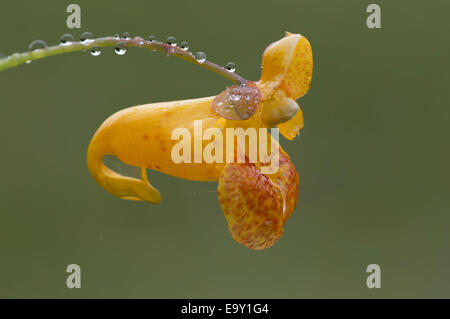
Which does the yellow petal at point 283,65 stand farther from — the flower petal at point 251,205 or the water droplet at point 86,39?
the water droplet at point 86,39

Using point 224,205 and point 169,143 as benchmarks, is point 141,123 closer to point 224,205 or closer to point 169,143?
point 169,143

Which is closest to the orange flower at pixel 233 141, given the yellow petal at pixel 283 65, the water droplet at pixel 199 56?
the yellow petal at pixel 283 65

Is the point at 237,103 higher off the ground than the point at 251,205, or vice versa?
the point at 237,103

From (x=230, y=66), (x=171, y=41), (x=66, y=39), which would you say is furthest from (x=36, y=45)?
(x=230, y=66)

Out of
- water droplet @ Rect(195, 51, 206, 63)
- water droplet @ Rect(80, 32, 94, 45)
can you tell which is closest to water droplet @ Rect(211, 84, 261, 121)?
water droplet @ Rect(195, 51, 206, 63)

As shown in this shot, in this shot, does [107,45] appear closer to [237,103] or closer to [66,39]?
[66,39]

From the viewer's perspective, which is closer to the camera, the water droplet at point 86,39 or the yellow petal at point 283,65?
the water droplet at point 86,39

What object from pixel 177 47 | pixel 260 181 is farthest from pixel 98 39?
pixel 260 181

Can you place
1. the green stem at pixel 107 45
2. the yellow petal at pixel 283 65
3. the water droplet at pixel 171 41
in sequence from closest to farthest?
the green stem at pixel 107 45
the water droplet at pixel 171 41
the yellow petal at pixel 283 65

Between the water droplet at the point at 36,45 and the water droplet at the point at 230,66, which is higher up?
the water droplet at the point at 230,66
